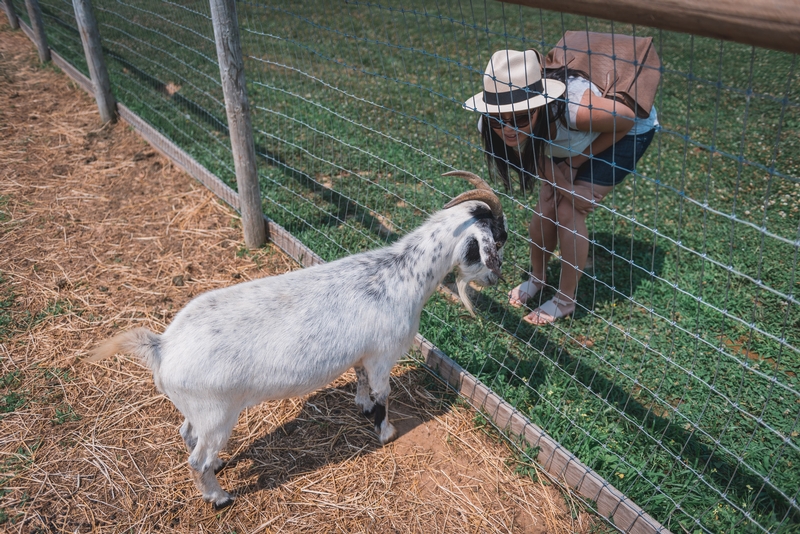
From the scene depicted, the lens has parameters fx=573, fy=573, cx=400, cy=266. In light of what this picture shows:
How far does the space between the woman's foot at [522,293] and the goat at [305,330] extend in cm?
95

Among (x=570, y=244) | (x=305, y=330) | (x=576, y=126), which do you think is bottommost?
(x=570, y=244)

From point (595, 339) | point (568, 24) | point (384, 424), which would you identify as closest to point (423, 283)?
point (384, 424)

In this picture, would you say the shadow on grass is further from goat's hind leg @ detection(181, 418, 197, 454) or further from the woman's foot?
the woman's foot

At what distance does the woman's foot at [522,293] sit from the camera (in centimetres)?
416

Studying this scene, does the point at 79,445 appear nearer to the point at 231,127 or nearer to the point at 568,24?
the point at 231,127

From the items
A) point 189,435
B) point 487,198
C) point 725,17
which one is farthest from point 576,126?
point 189,435

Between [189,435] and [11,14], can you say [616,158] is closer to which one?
[189,435]

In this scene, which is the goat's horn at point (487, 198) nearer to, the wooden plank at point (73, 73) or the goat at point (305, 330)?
the goat at point (305, 330)

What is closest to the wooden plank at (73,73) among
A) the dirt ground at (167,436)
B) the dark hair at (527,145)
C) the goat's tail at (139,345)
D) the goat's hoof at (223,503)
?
the dirt ground at (167,436)

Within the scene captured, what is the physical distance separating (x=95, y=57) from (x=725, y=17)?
6256 mm

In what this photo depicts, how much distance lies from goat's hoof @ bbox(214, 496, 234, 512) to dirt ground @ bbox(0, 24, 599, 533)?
0.03 metres

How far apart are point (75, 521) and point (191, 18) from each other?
4285mm

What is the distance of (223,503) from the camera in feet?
9.53

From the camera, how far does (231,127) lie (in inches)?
167
